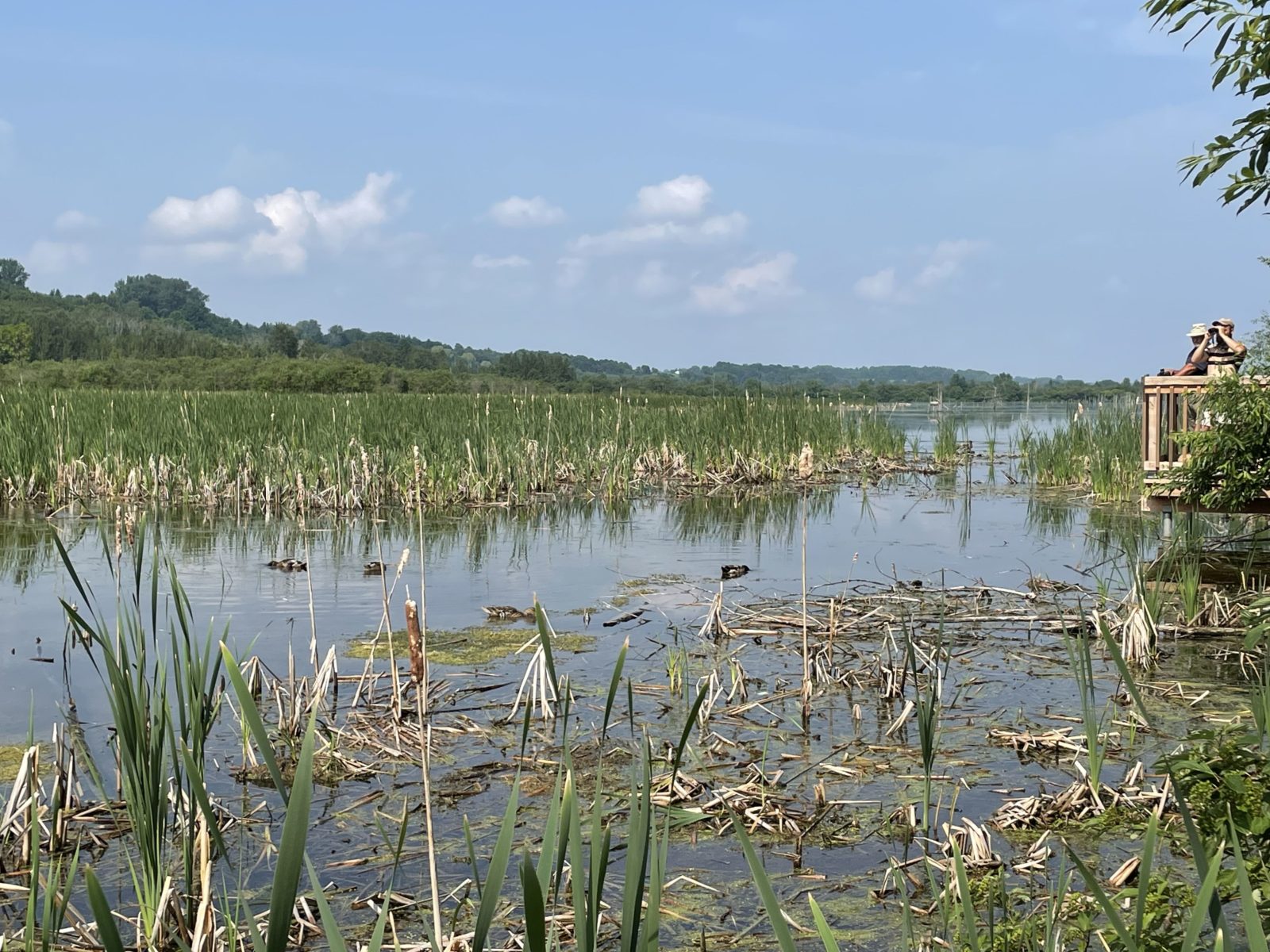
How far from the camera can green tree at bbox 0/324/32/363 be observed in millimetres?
52094

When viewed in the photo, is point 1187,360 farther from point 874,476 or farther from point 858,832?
point 858,832

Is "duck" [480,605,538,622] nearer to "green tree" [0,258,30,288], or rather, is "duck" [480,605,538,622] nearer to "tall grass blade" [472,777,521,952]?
"tall grass blade" [472,777,521,952]

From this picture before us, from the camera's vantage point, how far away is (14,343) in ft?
179

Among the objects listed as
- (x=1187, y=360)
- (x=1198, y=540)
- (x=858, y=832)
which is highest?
(x=1187, y=360)

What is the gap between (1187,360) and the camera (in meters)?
11.5

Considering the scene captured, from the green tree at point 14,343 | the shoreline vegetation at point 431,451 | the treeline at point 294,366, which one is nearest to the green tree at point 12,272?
the treeline at point 294,366

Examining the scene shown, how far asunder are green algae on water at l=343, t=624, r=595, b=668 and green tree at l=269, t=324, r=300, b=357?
1767 inches

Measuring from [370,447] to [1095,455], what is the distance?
30.7ft

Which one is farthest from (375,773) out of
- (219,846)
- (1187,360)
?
(1187,360)

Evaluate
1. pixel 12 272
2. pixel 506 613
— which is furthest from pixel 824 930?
pixel 12 272

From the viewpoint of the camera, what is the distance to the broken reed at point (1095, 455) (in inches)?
568

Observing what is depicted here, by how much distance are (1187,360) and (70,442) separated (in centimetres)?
1198

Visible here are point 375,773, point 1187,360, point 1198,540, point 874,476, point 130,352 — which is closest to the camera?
point 375,773

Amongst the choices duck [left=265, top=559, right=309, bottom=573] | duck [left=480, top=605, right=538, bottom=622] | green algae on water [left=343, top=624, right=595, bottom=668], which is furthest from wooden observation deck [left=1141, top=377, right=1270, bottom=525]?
duck [left=265, top=559, right=309, bottom=573]
